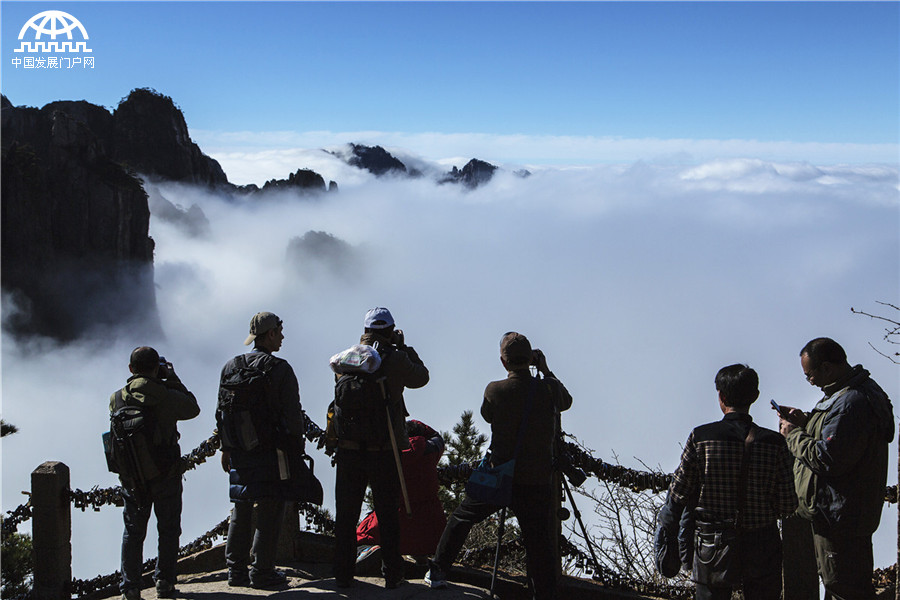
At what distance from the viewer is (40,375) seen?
120 metres

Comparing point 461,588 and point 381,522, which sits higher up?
point 381,522

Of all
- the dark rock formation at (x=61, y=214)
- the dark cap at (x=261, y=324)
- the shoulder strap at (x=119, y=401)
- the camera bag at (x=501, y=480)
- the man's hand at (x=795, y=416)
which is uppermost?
the dark rock formation at (x=61, y=214)

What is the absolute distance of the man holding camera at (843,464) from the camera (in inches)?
172

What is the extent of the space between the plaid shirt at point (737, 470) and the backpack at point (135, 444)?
3.51m

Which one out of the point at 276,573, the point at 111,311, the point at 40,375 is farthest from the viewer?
the point at 40,375

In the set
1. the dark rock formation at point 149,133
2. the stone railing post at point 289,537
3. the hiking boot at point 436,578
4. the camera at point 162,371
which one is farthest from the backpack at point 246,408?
the dark rock formation at point 149,133

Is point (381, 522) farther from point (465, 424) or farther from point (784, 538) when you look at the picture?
point (465, 424)

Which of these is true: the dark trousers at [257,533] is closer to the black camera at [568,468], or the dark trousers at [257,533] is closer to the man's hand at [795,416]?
the black camera at [568,468]

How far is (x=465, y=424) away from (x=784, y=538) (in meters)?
8.19

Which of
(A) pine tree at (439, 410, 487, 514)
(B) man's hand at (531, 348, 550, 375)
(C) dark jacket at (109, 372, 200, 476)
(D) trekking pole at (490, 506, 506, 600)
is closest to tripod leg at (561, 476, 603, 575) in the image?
(D) trekking pole at (490, 506, 506, 600)

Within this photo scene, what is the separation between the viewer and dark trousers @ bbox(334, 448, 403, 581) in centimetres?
544

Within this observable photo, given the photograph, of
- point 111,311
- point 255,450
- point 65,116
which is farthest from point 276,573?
point 111,311

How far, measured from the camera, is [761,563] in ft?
13.3

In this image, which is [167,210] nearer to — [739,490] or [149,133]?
[149,133]
